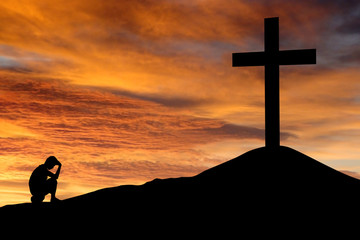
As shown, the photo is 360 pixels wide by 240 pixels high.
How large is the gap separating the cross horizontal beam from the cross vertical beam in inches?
3.0

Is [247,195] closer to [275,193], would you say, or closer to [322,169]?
[275,193]

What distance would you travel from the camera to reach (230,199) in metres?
15.7

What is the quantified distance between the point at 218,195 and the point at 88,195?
486cm

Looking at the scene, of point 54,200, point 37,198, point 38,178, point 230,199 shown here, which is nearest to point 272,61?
point 230,199

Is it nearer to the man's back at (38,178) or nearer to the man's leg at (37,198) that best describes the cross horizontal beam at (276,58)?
the man's back at (38,178)

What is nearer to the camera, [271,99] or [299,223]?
[299,223]

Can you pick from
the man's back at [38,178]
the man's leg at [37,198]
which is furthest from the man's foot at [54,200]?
the man's back at [38,178]

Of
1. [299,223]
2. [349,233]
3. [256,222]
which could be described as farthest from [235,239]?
[349,233]

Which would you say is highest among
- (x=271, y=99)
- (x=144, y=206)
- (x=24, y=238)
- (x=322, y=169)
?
(x=271, y=99)

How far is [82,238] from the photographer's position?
573 inches

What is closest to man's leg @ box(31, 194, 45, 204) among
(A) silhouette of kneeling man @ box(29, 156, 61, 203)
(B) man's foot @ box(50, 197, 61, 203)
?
(A) silhouette of kneeling man @ box(29, 156, 61, 203)

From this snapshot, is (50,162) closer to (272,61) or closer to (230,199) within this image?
(230,199)

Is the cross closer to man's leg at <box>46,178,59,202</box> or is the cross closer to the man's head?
the man's head

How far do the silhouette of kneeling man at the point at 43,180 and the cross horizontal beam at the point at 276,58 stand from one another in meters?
7.03
